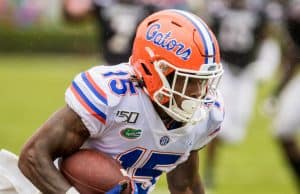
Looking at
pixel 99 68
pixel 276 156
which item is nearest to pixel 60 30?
pixel 276 156

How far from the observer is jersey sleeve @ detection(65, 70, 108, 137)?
137 inches

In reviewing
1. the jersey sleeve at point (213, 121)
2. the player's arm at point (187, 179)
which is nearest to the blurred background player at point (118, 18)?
the player's arm at point (187, 179)

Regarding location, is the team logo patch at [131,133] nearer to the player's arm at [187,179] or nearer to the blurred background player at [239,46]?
the player's arm at [187,179]

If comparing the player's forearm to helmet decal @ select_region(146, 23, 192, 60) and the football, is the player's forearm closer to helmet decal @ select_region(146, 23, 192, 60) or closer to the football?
the football

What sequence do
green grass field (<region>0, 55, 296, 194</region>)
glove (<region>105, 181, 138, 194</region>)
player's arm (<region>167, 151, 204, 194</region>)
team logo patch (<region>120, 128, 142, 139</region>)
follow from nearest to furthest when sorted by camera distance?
glove (<region>105, 181, 138, 194</region>), team logo patch (<region>120, 128, 142, 139</region>), player's arm (<region>167, 151, 204, 194</region>), green grass field (<region>0, 55, 296, 194</region>)

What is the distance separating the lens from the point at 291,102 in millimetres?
7062

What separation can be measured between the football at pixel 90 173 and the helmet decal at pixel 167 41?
51 centimetres

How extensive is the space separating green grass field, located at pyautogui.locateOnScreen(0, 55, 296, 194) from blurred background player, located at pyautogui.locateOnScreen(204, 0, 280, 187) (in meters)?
0.38

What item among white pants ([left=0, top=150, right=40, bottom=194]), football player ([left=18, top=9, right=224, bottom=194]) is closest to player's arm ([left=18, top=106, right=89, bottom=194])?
football player ([left=18, top=9, right=224, bottom=194])

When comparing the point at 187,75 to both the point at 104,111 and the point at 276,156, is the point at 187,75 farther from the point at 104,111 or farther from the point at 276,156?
the point at 276,156

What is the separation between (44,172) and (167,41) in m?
0.70

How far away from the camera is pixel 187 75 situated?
11.6 feet

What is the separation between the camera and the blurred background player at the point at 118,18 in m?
8.26

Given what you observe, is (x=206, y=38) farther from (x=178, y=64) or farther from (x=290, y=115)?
(x=290, y=115)
